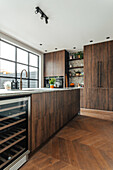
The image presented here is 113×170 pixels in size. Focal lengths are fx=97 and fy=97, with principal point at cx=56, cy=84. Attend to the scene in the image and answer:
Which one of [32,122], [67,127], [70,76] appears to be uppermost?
[70,76]

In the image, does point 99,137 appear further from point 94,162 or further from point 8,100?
point 8,100

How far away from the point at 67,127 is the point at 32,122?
133 cm

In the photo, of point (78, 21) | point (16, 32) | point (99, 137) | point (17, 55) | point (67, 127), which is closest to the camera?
point (99, 137)

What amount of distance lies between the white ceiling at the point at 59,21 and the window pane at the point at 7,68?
3.44 feet

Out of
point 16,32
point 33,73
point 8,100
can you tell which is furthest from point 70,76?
point 8,100

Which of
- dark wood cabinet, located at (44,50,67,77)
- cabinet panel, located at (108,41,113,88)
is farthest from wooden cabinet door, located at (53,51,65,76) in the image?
cabinet panel, located at (108,41,113,88)

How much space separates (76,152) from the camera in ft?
4.90

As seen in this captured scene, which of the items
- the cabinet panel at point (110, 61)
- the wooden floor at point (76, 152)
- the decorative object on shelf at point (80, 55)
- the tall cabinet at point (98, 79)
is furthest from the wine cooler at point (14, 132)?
the decorative object on shelf at point (80, 55)

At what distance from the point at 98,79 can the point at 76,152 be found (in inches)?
127

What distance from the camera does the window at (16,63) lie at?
3555 millimetres

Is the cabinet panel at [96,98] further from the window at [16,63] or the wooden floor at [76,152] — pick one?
the window at [16,63]

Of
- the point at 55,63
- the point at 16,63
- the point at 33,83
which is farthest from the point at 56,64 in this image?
the point at 16,63

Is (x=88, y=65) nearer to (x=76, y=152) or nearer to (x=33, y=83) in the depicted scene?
(x=33, y=83)

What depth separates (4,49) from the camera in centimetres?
361
